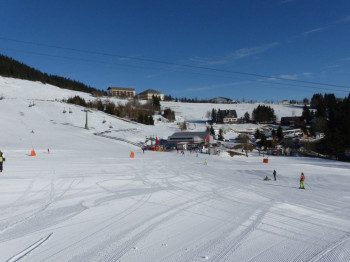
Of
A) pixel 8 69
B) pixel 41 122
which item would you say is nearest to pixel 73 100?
pixel 41 122

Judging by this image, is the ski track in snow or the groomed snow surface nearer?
the ski track in snow

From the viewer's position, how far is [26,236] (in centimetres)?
661

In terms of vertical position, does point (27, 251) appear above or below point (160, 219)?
above

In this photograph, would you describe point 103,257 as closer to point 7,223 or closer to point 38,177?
point 7,223

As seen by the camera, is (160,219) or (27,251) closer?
(27,251)

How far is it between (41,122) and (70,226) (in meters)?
A: 53.4

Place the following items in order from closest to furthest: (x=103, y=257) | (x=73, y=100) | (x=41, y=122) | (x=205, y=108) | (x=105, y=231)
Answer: (x=103, y=257)
(x=105, y=231)
(x=41, y=122)
(x=73, y=100)
(x=205, y=108)

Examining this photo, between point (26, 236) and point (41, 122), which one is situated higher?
point (41, 122)

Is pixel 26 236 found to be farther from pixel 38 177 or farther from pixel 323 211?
pixel 323 211

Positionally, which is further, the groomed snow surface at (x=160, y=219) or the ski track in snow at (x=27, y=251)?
the groomed snow surface at (x=160, y=219)

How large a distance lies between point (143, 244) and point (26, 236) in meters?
3.19

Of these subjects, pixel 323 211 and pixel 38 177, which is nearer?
pixel 323 211

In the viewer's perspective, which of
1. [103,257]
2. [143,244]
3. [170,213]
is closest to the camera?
[103,257]

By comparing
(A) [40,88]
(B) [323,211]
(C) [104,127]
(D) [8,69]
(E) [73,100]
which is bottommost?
(B) [323,211]
